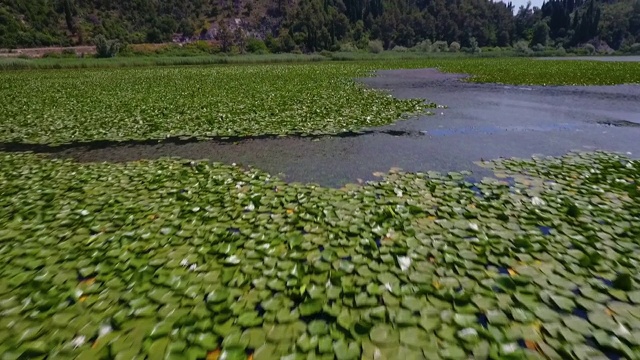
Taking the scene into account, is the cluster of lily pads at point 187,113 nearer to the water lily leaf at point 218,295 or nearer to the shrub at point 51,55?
the water lily leaf at point 218,295

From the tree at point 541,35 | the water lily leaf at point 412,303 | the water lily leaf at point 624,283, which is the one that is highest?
the tree at point 541,35

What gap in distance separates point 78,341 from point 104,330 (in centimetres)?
20

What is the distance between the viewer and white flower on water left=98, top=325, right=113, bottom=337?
3037 mm

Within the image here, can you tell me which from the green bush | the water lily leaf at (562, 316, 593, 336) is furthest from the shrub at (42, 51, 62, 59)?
the water lily leaf at (562, 316, 593, 336)

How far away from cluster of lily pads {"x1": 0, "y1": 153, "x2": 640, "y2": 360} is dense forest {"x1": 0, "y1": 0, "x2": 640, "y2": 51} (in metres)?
111

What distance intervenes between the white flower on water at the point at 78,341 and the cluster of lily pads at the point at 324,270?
0.02 meters

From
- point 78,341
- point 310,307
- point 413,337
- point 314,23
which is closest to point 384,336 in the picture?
point 413,337

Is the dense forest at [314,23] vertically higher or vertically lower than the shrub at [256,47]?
higher

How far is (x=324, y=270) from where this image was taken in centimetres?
386

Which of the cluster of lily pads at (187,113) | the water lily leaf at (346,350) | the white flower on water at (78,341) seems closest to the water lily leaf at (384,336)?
the water lily leaf at (346,350)

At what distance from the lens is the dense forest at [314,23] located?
108812mm

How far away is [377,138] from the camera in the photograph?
10.2 m

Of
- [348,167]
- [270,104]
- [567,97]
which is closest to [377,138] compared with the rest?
[348,167]

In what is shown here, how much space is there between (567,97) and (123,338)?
869 inches
